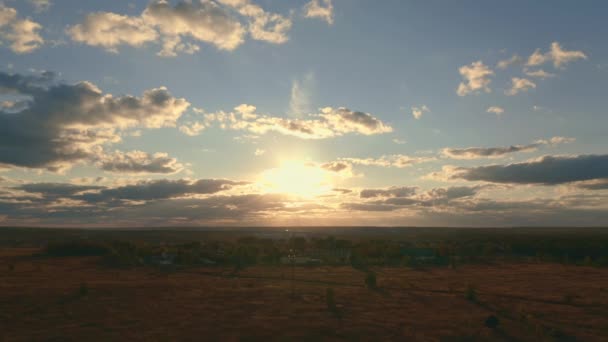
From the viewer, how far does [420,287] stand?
26.0m

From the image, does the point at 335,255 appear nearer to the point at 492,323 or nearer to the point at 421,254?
the point at 421,254

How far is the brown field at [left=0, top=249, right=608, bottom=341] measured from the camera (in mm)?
14906

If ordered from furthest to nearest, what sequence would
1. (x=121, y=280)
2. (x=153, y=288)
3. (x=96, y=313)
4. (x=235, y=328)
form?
(x=121, y=280)
(x=153, y=288)
(x=96, y=313)
(x=235, y=328)

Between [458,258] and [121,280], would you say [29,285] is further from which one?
[458,258]

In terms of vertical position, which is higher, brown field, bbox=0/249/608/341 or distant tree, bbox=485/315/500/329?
distant tree, bbox=485/315/500/329

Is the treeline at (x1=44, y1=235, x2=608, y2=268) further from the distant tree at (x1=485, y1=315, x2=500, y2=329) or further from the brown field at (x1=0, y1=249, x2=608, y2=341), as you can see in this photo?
the distant tree at (x1=485, y1=315, x2=500, y2=329)

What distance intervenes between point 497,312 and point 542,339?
4254mm

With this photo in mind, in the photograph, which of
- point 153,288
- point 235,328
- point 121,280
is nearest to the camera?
point 235,328

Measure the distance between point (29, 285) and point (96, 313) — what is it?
33.4 feet

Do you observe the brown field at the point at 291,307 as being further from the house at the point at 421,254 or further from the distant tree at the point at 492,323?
the house at the point at 421,254

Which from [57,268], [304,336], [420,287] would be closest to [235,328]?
[304,336]

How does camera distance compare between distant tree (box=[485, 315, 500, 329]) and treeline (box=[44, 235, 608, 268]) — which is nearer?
distant tree (box=[485, 315, 500, 329])

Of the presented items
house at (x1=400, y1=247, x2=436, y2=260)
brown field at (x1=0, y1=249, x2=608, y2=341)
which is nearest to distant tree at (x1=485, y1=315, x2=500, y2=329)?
brown field at (x1=0, y1=249, x2=608, y2=341)

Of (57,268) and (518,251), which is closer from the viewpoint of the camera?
(57,268)
